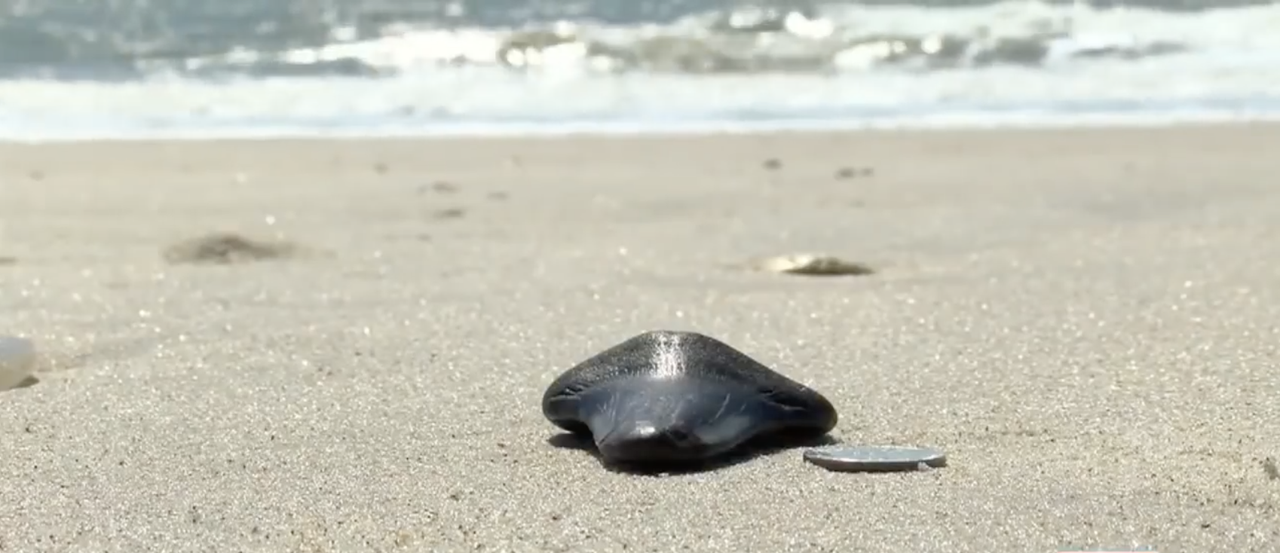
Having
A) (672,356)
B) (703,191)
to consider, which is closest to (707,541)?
(672,356)

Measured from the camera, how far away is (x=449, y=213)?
14.2 ft

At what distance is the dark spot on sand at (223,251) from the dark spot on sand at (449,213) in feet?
1.98

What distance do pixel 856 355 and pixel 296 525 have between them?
1116mm

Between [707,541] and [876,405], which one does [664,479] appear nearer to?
[707,541]

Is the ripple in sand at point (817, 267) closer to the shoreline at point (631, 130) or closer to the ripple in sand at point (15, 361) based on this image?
the ripple in sand at point (15, 361)

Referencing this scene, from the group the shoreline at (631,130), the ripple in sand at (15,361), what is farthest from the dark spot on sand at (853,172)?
the ripple in sand at (15,361)

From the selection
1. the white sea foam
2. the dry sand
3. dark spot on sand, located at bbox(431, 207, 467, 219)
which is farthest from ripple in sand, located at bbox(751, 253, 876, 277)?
the white sea foam

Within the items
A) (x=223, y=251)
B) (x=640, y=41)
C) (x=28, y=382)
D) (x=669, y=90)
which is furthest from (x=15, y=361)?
(x=640, y=41)

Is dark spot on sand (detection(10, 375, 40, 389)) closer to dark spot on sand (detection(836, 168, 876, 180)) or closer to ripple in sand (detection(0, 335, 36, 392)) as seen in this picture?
ripple in sand (detection(0, 335, 36, 392))

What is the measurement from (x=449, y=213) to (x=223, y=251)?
839mm

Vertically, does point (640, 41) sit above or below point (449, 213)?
below

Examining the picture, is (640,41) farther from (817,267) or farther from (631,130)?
(817,267)

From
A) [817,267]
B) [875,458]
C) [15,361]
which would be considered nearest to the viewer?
[875,458]

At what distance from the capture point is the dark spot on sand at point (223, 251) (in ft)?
11.7
